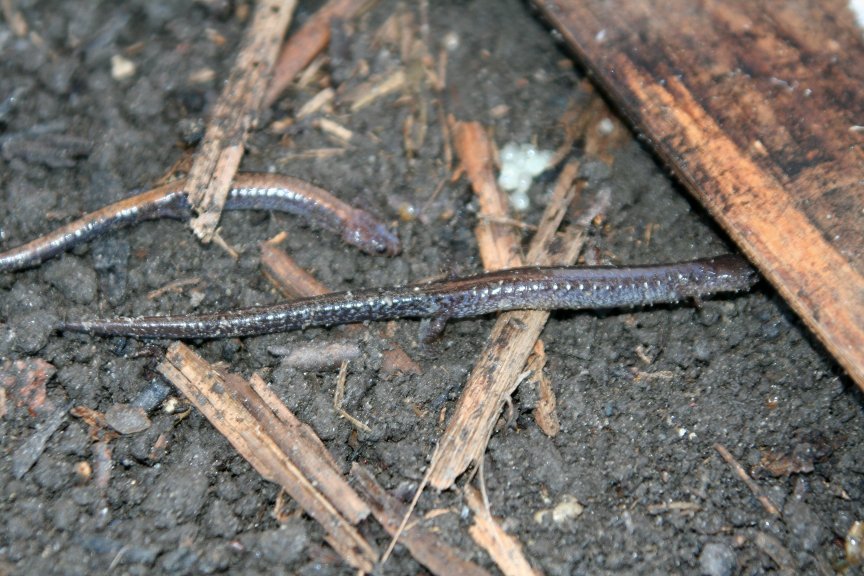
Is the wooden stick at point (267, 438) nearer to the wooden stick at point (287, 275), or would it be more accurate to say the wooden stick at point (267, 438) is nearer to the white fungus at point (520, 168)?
the wooden stick at point (287, 275)

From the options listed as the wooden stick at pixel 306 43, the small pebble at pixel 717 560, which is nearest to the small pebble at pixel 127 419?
the wooden stick at pixel 306 43

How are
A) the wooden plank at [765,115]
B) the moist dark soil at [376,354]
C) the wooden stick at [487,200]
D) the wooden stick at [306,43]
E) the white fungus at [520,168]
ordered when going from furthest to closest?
the wooden stick at [306,43] → the white fungus at [520,168] → the wooden stick at [487,200] → the wooden plank at [765,115] → the moist dark soil at [376,354]

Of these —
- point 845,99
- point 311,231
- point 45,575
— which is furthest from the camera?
point 311,231

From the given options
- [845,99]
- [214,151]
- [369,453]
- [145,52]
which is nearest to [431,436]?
[369,453]

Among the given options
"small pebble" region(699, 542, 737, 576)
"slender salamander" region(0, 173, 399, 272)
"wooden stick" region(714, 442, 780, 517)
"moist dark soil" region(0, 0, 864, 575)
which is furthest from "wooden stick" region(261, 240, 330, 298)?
"small pebble" region(699, 542, 737, 576)

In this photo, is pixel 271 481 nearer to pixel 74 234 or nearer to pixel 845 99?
pixel 74 234

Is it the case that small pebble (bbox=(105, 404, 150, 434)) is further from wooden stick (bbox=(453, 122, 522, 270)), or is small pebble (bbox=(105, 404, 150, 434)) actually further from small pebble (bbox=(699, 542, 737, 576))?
small pebble (bbox=(699, 542, 737, 576))
